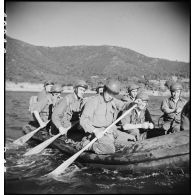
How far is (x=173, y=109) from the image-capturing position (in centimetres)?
688

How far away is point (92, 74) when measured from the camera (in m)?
59.1

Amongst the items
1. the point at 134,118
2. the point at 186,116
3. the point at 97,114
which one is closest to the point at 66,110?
the point at 97,114

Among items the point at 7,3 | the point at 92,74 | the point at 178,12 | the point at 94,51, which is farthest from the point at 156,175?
the point at 94,51

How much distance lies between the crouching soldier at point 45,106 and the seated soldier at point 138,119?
10.3 ft

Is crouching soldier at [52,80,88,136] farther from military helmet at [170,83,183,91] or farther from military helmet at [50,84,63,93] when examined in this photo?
military helmet at [170,83,183,91]

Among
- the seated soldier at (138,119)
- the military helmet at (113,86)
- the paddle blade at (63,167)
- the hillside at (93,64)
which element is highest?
the hillside at (93,64)

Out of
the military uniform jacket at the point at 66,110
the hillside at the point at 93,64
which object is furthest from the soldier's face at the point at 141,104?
the hillside at the point at 93,64

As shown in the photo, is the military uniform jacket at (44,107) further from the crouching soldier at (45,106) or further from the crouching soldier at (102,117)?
the crouching soldier at (102,117)

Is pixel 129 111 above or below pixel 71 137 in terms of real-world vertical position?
above

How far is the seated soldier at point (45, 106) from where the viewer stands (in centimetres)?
854

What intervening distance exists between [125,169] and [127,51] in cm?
6808

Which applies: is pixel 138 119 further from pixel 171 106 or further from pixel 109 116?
pixel 171 106

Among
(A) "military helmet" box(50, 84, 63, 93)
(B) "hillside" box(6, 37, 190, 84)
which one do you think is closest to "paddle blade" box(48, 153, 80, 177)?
(A) "military helmet" box(50, 84, 63, 93)
